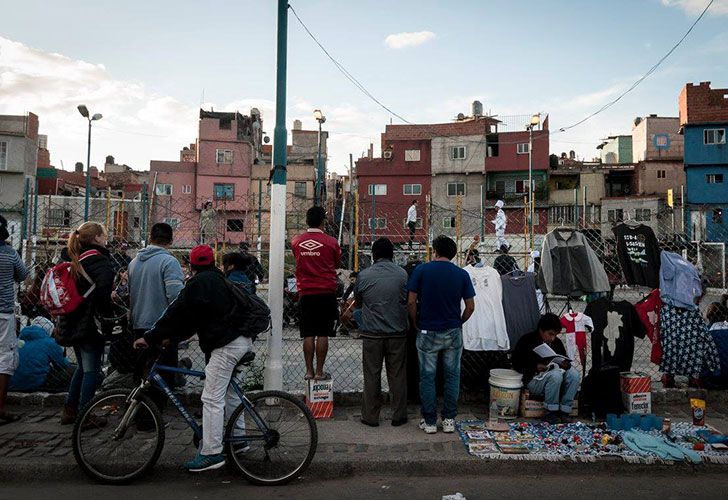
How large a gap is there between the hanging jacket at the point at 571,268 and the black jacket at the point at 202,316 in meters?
4.03

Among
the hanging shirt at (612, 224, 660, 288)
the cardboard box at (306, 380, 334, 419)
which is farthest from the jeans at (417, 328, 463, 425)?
the hanging shirt at (612, 224, 660, 288)

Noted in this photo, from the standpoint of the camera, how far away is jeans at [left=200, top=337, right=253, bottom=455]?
175 inches

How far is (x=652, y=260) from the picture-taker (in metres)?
6.92

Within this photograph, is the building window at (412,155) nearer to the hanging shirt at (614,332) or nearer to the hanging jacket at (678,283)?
the hanging jacket at (678,283)

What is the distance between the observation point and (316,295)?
20.1 feet

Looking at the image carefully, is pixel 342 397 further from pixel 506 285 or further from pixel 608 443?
pixel 608 443

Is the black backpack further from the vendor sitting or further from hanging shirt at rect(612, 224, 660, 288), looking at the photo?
→ hanging shirt at rect(612, 224, 660, 288)

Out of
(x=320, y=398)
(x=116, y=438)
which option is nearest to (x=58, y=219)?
(x=320, y=398)

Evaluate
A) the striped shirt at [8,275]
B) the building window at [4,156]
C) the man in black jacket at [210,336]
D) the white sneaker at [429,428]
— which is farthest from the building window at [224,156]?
the man in black jacket at [210,336]

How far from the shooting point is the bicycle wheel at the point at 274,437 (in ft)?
14.9

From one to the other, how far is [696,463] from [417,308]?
2.87 meters

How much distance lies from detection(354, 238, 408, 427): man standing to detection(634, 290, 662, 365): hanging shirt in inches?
122

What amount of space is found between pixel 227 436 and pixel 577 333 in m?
4.08

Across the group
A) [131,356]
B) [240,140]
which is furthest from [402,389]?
[240,140]
